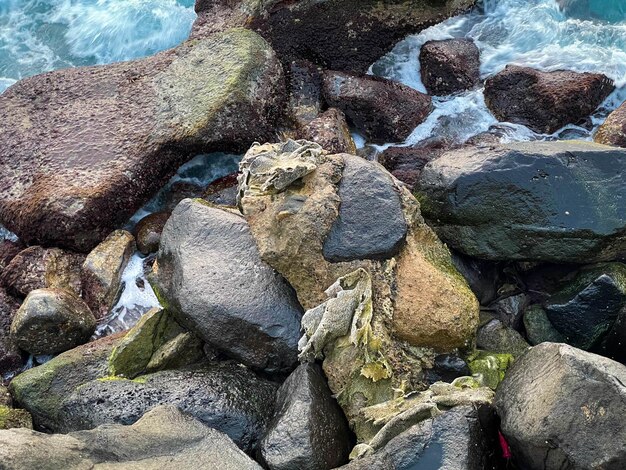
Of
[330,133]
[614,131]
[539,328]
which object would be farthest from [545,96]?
[539,328]

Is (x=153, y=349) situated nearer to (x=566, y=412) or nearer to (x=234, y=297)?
(x=234, y=297)

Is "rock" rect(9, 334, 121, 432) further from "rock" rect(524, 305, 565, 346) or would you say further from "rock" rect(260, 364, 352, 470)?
"rock" rect(524, 305, 565, 346)

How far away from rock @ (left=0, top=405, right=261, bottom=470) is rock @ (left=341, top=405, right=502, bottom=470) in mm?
658

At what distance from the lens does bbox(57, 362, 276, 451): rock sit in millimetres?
4039

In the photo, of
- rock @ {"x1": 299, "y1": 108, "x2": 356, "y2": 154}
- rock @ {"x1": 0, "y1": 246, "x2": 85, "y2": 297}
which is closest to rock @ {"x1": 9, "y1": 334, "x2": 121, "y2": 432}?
rock @ {"x1": 0, "y1": 246, "x2": 85, "y2": 297}

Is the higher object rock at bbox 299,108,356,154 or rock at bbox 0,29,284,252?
rock at bbox 0,29,284,252

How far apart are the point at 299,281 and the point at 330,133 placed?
7.17 feet

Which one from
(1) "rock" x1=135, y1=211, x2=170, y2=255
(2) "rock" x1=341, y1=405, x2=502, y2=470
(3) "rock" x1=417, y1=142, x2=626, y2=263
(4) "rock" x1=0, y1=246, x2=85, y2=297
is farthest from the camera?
(1) "rock" x1=135, y1=211, x2=170, y2=255

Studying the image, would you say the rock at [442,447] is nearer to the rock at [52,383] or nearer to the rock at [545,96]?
the rock at [52,383]

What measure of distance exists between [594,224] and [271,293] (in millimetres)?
2104

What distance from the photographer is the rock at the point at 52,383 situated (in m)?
4.61

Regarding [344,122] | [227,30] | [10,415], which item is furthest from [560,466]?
[227,30]

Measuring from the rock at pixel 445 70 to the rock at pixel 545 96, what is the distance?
0.37 m

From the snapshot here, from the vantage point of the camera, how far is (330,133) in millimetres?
6129
